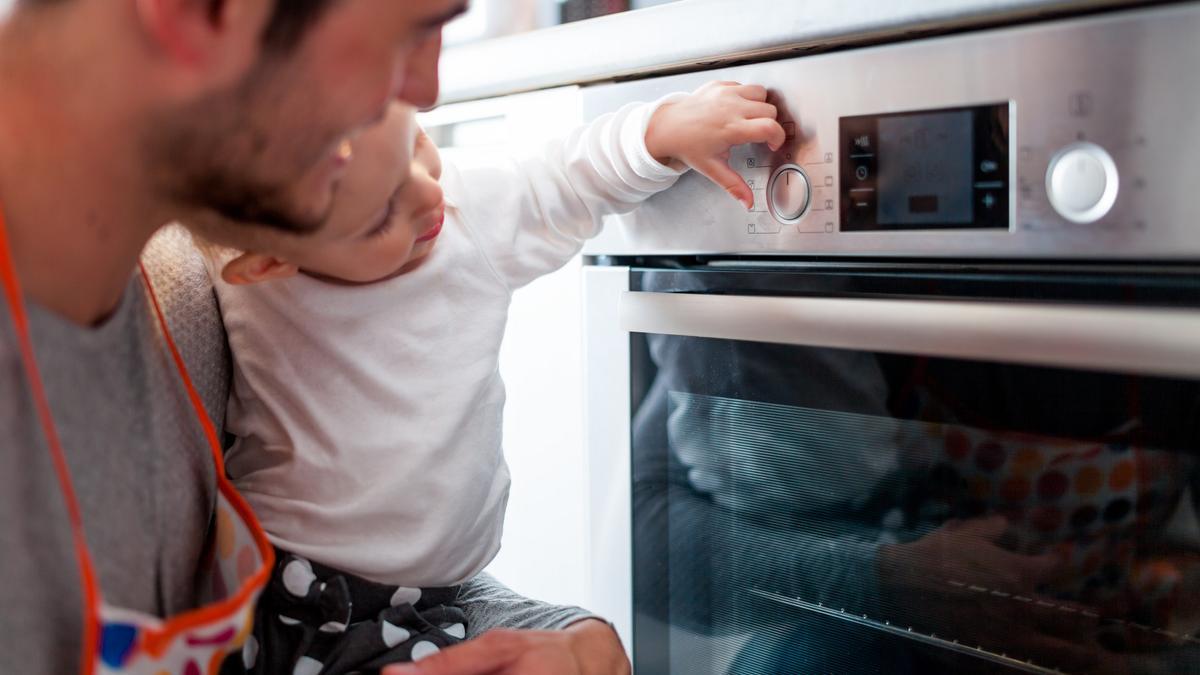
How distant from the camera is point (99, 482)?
0.59m

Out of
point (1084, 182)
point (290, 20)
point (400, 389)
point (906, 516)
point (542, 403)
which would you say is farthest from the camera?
point (542, 403)

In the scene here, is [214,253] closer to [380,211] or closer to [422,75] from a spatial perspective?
[380,211]

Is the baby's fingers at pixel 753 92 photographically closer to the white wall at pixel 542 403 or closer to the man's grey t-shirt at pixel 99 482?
the white wall at pixel 542 403

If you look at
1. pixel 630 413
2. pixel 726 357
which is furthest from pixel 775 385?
pixel 630 413

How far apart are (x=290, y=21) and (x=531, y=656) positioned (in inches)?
17.9

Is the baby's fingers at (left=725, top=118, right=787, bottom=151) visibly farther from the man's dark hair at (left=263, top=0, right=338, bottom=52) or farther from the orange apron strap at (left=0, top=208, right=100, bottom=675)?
the orange apron strap at (left=0, top=208, right=100, bottom=675)

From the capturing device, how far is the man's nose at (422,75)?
1.86ft

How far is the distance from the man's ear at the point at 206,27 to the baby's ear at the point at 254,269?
23 cm

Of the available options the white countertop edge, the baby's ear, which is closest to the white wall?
the white countertop edge

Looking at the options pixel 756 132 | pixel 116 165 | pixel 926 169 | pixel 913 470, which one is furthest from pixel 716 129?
pixel 116 165

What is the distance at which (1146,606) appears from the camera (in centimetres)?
59

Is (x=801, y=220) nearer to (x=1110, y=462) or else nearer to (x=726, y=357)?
(x=726, y=357)

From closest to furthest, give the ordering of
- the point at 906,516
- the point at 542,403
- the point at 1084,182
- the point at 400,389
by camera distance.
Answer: the point at 1084,182 → the point at 906,516 → the point at 400,389 → the point at 542,403

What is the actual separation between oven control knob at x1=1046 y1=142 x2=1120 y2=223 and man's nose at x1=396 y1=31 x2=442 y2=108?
14.6 inches
